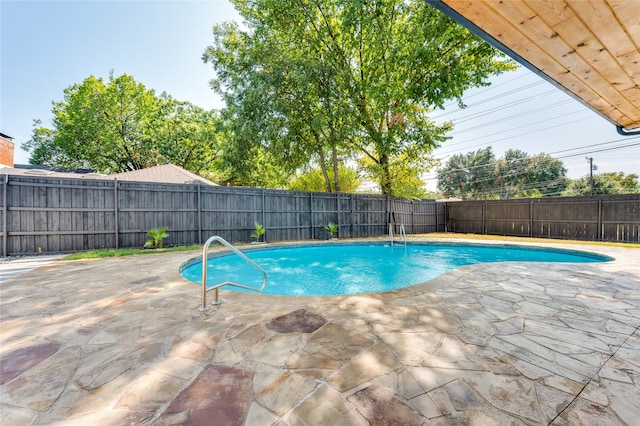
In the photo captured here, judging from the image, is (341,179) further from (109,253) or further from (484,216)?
(109,253)

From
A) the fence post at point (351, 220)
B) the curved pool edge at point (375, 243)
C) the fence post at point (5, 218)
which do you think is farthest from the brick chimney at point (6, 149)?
the fence post at point (351, 220)

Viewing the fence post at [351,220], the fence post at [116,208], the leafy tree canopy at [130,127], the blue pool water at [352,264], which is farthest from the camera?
the leafy tree canopy at [130,127]

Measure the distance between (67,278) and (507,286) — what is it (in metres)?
6.31

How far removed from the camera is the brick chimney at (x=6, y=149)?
13630 millimetres

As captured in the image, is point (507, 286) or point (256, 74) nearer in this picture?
point (507, 286)

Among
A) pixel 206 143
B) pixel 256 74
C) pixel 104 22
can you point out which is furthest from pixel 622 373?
pixel 206 143

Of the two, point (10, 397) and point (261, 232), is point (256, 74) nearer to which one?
point (261, 232)

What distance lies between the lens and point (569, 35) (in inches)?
68.6

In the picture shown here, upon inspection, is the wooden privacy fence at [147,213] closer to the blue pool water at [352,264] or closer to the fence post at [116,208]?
the fence post at [116,208]

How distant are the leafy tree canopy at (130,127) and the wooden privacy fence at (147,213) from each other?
9.10m

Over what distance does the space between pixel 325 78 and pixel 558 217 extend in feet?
37.3

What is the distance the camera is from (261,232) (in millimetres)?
8703

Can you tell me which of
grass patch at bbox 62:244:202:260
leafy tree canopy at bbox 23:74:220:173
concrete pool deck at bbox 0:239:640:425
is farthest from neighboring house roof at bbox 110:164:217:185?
concrete pool deck at bbox 0:239:640:425

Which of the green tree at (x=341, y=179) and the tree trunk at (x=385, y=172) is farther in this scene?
the green tree at (x=341, y=179)
